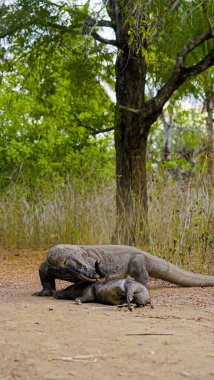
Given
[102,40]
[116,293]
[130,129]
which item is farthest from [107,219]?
[116,293]

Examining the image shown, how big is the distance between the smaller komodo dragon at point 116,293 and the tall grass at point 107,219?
2.82m

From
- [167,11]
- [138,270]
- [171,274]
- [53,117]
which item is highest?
[167,11]

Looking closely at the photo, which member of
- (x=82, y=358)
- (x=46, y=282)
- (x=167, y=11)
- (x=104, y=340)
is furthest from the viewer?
(x=167, y=11)

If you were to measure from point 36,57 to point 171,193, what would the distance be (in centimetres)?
462

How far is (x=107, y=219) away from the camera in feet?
36.7

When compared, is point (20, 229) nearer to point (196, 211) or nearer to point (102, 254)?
point (196, 211)

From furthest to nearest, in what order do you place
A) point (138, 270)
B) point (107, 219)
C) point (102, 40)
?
point (102, 40), point (107, 219), point (138, 270)

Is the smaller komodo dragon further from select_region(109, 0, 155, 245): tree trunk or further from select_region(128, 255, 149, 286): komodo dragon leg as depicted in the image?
select_region(109, 0, 155, 245): tree trunk

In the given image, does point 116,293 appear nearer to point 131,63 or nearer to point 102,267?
point 102,267

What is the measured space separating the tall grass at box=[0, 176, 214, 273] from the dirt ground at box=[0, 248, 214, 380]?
2360 millimetres

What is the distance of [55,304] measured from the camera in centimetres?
552

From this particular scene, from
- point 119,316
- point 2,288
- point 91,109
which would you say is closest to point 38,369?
point 119,316

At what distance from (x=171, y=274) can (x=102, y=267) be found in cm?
100

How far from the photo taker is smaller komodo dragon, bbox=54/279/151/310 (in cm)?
542
